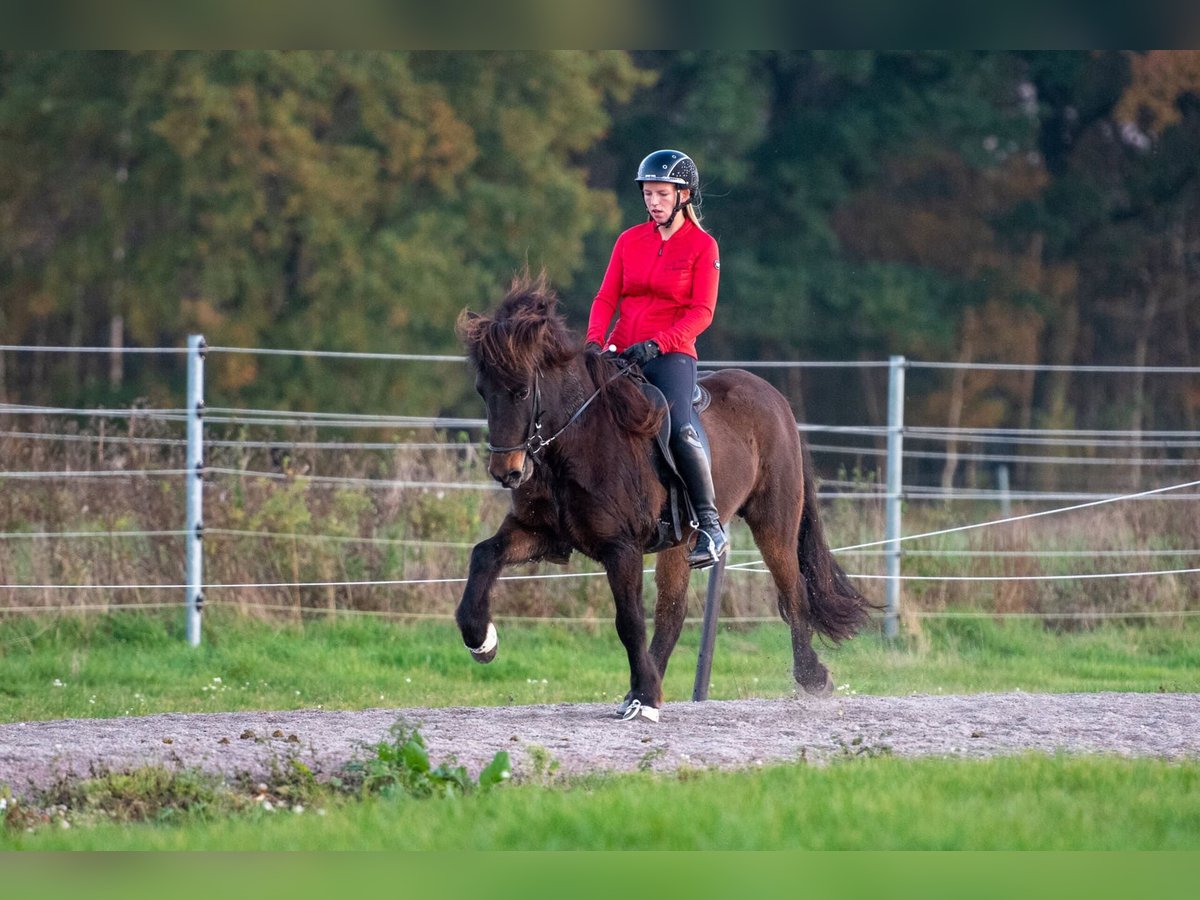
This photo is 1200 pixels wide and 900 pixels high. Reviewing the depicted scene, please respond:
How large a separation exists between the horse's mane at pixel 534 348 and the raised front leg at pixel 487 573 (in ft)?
2.41

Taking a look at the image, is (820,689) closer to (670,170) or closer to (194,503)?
(670,170)

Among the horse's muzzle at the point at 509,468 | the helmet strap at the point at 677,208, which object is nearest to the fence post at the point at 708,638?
the helmet strap at the point at 677,208

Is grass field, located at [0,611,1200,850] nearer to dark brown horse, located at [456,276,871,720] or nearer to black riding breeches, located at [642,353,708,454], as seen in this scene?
dark brown horse, located at [456,276,871,720]

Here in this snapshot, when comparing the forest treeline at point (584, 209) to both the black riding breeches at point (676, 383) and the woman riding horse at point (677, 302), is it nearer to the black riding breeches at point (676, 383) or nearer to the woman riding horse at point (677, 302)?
the woman riding horse at point (677, 302)

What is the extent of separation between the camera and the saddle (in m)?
8.37

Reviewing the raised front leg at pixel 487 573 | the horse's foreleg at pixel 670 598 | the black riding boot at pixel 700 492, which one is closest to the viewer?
the raised front leg at pixel 487 573

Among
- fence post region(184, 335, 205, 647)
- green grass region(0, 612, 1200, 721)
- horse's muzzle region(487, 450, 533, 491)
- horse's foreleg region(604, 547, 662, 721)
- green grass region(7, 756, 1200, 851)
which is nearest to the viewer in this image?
green grass region(7, 756, 1200, 851)

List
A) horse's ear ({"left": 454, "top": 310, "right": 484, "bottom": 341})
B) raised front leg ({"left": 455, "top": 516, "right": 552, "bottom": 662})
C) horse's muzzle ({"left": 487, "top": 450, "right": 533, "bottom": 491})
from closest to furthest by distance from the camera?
horse's muzzle ({"left": 487, "top": 450, "right": 533, "bottom": 491}), horse's ear ({"left": 454, "top": 310, "right": 484, "bottom": 341}), raised front leg ({"left": 455, "top": 516, "right": 552, "bottom": 662})

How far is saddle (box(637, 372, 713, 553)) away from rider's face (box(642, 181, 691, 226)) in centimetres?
85

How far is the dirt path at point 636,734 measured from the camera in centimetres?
708

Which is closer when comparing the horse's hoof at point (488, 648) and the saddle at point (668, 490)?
the horse's hoof at point (488, 648)

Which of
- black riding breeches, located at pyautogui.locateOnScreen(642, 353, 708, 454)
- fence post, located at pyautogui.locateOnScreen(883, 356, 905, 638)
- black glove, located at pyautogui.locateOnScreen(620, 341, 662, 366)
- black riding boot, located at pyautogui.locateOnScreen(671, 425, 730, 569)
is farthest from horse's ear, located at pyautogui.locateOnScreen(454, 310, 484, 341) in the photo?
fence post, located at pyautogui.locateOnScreen(883, 356, 905, 638)

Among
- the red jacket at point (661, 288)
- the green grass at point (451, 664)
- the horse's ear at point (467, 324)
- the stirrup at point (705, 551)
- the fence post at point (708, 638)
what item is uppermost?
the red jacket at point (661, 288)

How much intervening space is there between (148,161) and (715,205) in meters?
11.7
